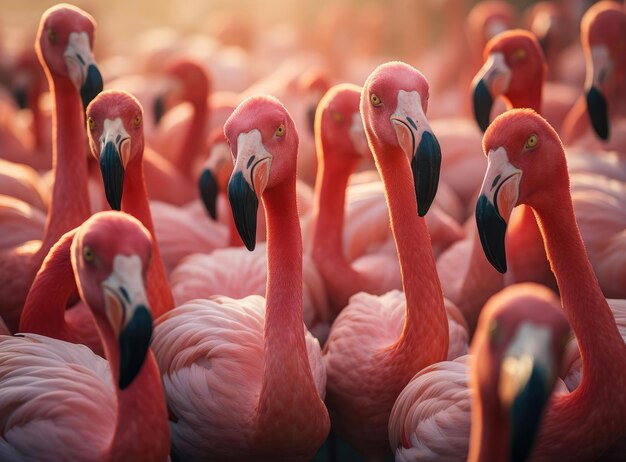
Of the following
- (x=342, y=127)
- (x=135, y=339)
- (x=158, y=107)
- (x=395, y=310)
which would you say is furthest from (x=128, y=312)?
(x=158, y=107)

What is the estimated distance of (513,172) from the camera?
2764mm

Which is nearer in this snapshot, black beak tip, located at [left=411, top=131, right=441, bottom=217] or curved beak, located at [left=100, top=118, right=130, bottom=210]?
black beak tip, located at [left=411, top=131, right=441, bottom=217]

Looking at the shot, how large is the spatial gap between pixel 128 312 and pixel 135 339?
0.24 ft

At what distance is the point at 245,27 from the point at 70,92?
7.44 metres

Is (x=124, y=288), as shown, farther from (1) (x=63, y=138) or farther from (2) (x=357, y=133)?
(2) (x=357, y=133)

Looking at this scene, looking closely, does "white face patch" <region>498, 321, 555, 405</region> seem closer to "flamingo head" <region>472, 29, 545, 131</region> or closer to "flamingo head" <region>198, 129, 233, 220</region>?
"flamingo head" <region>472, 29, 545, 131</region>

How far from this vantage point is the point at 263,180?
2877mm

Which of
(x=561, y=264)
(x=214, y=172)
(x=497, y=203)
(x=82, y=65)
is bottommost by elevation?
(x=214, y=172)

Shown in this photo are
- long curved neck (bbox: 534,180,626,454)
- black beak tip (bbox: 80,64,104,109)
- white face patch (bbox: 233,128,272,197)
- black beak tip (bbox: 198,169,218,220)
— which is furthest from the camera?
black beak tip (bbox: 198,169,218,220)

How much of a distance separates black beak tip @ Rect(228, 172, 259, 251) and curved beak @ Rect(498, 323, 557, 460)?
1012 millimetres

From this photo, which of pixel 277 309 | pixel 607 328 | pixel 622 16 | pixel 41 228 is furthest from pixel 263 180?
pixel 622 16

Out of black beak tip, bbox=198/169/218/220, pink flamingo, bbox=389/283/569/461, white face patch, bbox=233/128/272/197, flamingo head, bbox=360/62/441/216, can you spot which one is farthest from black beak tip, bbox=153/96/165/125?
pink flamingo, bbox=389/283/569/461

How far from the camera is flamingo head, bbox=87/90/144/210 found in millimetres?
3219

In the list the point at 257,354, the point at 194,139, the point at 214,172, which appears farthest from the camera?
the point at 194,139
